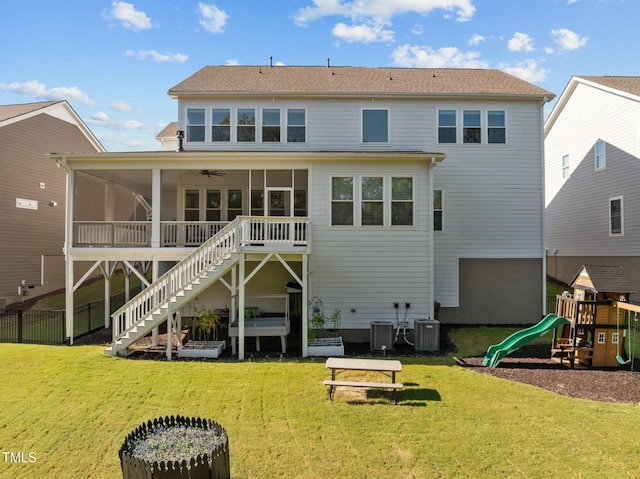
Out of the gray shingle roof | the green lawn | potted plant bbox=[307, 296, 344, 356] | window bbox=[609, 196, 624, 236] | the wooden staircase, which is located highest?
the gray shingle roof

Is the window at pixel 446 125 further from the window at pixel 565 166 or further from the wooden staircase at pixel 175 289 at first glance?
the window at pixel 565 166

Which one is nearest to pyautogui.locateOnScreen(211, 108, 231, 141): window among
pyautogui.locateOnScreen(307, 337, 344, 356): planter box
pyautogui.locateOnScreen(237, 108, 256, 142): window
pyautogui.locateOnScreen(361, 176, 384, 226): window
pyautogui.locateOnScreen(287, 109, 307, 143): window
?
pyautogui.locateOnScreen(237, 108, 256, 142): window

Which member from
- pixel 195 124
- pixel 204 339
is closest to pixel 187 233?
pixel 204 339

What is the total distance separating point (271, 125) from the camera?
49.7 feet

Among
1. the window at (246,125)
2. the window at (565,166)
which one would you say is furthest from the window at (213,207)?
the window at (565,166)

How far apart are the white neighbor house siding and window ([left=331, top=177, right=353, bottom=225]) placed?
15cm

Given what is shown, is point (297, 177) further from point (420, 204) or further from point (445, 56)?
point (445, 56)

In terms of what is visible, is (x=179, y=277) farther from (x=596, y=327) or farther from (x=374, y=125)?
(x=596, y=327)

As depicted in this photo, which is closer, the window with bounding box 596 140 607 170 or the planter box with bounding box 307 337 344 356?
the planter box with bounding box 307 337 344 356

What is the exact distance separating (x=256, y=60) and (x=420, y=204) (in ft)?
36.1

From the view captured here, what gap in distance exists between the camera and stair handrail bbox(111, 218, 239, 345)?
10.8 meters

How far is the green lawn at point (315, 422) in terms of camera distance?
5621 mm

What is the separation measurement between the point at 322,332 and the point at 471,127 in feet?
30.9

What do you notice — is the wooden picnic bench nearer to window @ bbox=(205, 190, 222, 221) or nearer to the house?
the house
